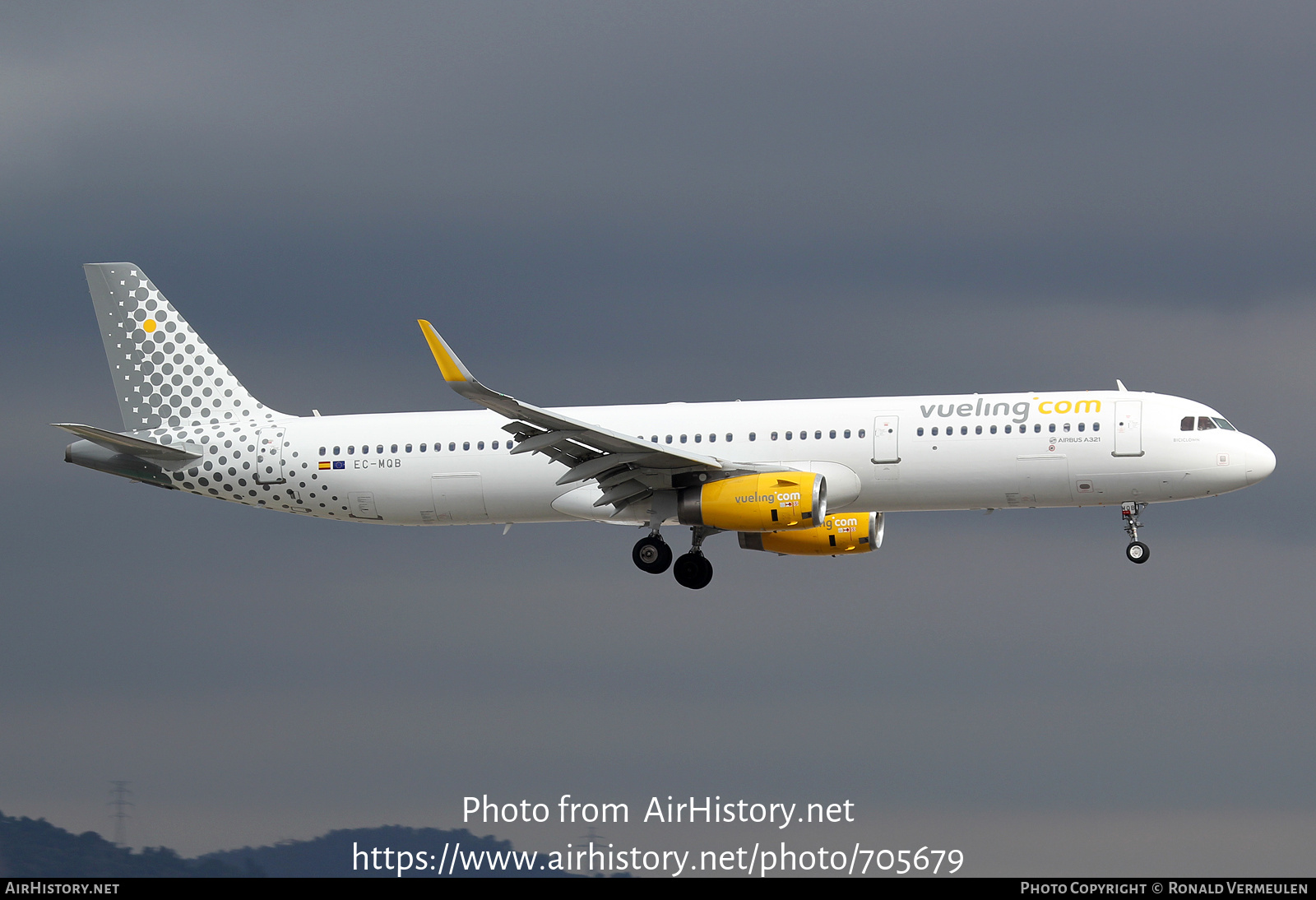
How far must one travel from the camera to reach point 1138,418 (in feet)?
147

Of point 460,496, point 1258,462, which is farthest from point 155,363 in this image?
point 1258,462

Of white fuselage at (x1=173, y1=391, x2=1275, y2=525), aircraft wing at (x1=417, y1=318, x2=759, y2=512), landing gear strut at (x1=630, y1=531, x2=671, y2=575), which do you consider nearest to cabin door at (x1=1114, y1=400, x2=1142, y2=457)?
white fuselage at (x1=173, y1=391, x2=1275, y2=525)

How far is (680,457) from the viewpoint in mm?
45094

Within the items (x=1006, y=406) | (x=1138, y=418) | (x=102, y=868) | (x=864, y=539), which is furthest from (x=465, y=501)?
(x=102, y=868)

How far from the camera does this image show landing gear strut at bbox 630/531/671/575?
160ft

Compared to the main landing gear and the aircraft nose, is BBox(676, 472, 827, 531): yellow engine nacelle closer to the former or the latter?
the main landing gear

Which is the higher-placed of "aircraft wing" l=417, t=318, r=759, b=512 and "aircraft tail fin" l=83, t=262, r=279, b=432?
"aircraft tail fin" l=83, t=262, r=279, b=432

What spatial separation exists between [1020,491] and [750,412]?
8.02 meters

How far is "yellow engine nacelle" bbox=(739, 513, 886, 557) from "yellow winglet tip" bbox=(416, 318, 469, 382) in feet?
40.9

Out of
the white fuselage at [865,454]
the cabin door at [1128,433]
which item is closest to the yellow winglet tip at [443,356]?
the white fuselage at [865,454]

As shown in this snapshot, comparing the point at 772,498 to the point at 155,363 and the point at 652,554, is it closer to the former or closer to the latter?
the point at 652,554

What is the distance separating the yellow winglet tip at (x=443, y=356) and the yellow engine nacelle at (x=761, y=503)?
857 cm

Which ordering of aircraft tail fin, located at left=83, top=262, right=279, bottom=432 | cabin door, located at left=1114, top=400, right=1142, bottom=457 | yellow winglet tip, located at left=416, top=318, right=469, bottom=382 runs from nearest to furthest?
yellow winglet tip, located at left=416, top=318, right=469, bottom=382, cabin door, located at left=1114, top=400, right=1142, bottom=457, aircraft tail fin, located at left=83, top=262, right=279, bottom=432

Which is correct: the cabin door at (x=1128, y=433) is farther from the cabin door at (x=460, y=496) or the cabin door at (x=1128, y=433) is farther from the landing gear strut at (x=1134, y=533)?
the cabin door at (x=460, y=496)
